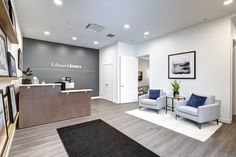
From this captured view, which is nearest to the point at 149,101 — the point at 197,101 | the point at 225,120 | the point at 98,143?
the point at 197,101

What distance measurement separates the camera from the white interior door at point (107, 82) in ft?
21.8

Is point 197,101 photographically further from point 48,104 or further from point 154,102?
point 48,104

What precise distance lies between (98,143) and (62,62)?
208 inches

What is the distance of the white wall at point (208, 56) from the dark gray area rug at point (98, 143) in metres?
3.08

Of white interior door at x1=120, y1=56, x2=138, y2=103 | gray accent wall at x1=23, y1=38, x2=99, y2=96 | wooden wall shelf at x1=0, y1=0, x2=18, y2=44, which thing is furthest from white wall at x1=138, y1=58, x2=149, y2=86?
wooden wall shelf at x1=0, y1=0, x2=18, y2=44

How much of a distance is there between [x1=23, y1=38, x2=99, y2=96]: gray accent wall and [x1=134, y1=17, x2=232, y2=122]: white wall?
4318 mm

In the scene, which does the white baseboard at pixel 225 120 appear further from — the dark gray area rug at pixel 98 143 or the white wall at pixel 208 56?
the dark gray area rug at pixel 98 143

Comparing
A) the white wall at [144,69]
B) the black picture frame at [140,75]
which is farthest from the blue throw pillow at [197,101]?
the white wall at [144,69]

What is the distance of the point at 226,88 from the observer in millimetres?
3490

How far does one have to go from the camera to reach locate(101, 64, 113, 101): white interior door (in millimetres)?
6630

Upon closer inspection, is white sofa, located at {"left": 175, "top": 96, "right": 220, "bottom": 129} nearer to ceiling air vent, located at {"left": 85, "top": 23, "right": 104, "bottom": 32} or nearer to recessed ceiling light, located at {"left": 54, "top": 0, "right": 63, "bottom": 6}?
ceiling air vent, located at {"left": 85, "top": 23, "right": 104, "bottom": 32}

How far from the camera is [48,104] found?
3521mm

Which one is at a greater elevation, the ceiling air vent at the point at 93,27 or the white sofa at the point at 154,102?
the ceiling air vent at the point at 93,27

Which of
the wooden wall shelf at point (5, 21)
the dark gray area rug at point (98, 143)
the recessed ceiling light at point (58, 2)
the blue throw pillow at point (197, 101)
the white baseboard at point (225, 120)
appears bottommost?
the dark gray area rug at point (98, 143)
